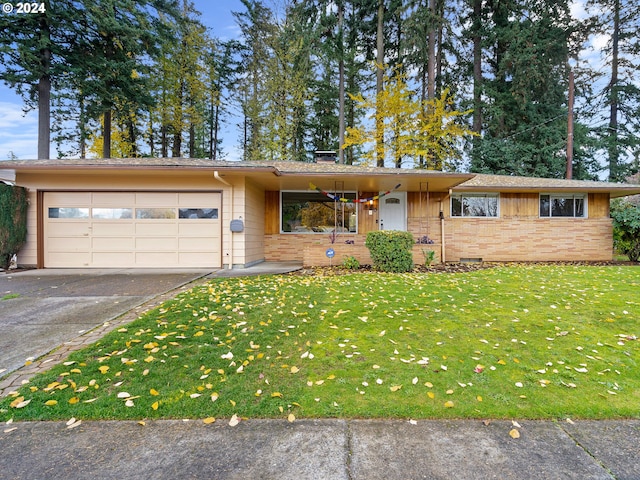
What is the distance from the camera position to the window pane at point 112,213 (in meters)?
8.16

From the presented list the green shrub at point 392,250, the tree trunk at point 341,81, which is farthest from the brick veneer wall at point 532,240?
the tree trunk at point 341,81

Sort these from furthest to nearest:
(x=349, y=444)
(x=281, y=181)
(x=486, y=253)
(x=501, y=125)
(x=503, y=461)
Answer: (x=501, y=125) < (x=486, y=253) < (x=281, y=181) < (x=349, y=444) < (x=503, y=461)

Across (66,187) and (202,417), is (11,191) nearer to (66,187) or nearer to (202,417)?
(66,187)

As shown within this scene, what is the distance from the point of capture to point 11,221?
7512 millimetres

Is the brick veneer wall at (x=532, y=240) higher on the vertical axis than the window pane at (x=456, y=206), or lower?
lower

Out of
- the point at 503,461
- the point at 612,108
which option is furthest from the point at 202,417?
the point at 612,108

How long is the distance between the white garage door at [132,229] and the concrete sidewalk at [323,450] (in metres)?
6.71

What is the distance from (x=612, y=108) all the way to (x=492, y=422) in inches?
929

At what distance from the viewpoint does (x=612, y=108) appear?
1739 centimetres

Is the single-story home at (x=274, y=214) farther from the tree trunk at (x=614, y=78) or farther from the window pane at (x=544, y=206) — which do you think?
the tree trunk at (x=614, y=78)

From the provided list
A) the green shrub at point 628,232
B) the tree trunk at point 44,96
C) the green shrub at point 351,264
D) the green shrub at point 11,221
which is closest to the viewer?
the green shrub at point 11,221

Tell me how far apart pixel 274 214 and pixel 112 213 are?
457cm

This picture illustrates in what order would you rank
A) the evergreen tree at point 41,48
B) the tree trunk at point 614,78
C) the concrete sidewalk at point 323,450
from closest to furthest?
the concrete sidewalk at point 323,450 < the evergreen tree at point 41,48 < the tree trunk at point 614,78

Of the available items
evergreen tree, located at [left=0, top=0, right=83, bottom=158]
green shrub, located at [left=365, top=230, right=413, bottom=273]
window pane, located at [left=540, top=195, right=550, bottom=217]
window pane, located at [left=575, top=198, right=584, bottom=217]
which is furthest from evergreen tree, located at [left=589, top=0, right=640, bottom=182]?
evergreen tree, located at [left=0, top=0, right=83, bottom=158]
